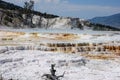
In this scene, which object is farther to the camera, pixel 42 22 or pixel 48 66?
pixel 42 22

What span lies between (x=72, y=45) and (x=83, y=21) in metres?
60.9

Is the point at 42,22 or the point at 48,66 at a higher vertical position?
the point at 42,22

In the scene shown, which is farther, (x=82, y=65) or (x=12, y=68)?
(x=82, y=65)

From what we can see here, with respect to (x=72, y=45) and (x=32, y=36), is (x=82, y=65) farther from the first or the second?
(x=32, y=36)

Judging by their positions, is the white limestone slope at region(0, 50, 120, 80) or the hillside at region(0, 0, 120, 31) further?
the hillside at region(0, 0, 120, 31)

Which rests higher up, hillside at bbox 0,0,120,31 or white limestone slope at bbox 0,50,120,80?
hillside at bbox 0,0,120,31

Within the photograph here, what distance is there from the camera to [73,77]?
19438 millimetres

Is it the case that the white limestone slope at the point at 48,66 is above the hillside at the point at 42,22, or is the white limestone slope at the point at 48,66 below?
below

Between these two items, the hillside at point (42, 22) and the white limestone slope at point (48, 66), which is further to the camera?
the hillside at point (42, 22)

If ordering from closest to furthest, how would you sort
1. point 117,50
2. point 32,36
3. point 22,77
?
point 22,77, point 117,50, point 32,36

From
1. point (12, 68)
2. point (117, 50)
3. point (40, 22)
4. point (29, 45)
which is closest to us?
point (12, 68)

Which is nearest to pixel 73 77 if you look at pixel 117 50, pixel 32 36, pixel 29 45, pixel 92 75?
pixel 92 75

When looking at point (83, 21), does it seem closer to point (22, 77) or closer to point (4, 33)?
point (4, 33)

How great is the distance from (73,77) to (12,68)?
3.24m
